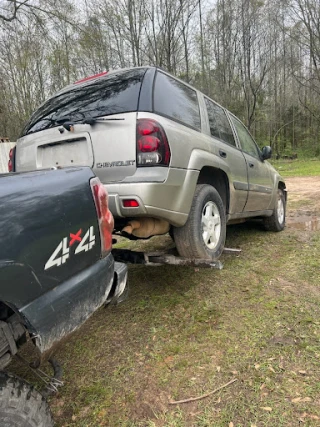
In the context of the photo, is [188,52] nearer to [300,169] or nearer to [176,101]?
[300,169]

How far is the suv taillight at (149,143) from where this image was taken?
7.38 ft

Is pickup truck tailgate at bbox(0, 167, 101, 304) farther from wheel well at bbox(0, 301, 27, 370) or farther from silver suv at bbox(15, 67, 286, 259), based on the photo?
silver suv at bbox(15, 67, 286, 259)

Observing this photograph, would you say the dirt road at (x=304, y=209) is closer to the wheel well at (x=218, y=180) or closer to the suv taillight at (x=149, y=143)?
the wheel well at (x=218, y=180)

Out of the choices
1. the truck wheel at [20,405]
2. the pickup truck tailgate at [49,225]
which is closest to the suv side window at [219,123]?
the pickup truck tailgate at [49,225]

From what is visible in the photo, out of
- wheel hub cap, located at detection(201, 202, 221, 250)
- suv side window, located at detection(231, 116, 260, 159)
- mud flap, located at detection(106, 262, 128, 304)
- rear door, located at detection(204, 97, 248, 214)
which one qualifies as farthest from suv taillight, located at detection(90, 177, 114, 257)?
suv side window, located at detection(231, 116, 260, 159)

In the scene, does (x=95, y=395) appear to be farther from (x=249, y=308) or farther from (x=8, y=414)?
(x=249, y=308)

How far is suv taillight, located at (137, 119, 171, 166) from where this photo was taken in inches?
88.6

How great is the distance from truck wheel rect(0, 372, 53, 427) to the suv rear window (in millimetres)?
1822

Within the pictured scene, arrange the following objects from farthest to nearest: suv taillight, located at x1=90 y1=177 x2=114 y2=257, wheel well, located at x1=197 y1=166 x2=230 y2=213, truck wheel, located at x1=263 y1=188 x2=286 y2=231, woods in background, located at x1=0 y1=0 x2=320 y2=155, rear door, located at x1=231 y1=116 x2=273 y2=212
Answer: woods in background, located at x1=0 y1=0 x2=320 y2=155, truck wheel, located at x1=263 y1=188 x2=286 y2=231, rear door, located at x1=231 y1=116 x2=273 y2=212, wheel well, located at x1=197 y1=166 x2=230 y2=213, suv taillight, located at x1=90 y1=177 x2=114 y2=257

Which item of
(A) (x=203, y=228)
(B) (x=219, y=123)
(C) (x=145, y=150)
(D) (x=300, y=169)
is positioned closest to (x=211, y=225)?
(A) (x=203, y=228)

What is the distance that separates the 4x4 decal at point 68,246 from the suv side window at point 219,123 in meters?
2.09

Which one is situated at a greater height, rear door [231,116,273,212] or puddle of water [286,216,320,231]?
rear door [231,116,273,212]

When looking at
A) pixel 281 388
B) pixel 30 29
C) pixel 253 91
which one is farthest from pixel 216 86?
pixel 281 388

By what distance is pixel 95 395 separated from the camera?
6.06 ft
